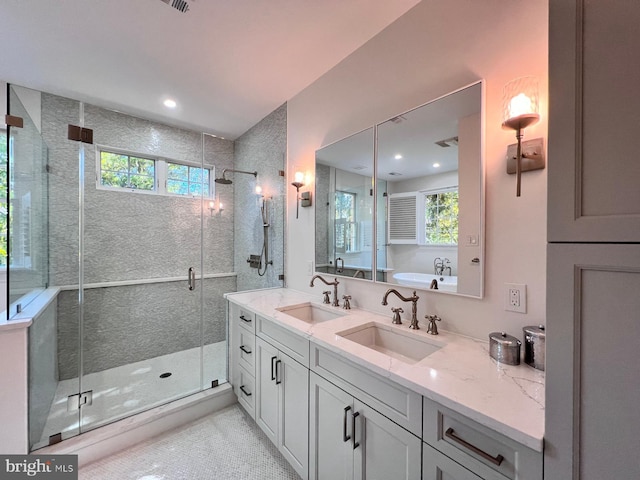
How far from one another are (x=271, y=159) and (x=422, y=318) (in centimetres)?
227

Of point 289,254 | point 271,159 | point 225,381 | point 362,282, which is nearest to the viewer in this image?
point 362,282

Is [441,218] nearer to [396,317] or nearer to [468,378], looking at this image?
[396,317]

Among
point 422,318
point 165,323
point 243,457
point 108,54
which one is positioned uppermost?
point 108,54

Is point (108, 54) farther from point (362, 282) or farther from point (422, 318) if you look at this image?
point (422, 318)

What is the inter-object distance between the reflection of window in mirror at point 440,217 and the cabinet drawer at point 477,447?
0.85m

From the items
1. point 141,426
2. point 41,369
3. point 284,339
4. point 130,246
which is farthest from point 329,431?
point 130,246

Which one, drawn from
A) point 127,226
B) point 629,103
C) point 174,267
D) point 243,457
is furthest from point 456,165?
point 127,226

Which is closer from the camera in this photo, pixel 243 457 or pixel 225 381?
pixel 243 457

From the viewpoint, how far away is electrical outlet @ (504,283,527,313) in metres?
1.14

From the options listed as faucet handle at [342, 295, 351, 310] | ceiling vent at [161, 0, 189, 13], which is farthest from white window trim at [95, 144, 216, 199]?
faucet handle at [342, 295, 351, 310]

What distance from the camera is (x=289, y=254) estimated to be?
2652 millimetres

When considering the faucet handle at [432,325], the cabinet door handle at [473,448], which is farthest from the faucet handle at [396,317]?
the cabinet door handle at [473,448]

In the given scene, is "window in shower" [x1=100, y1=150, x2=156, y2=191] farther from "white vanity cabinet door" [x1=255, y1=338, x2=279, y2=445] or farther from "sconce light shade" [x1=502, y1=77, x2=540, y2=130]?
"sconce light shade" [x1=502, y1=77, x2=540, y2=130]

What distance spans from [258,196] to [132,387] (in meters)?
2.26
